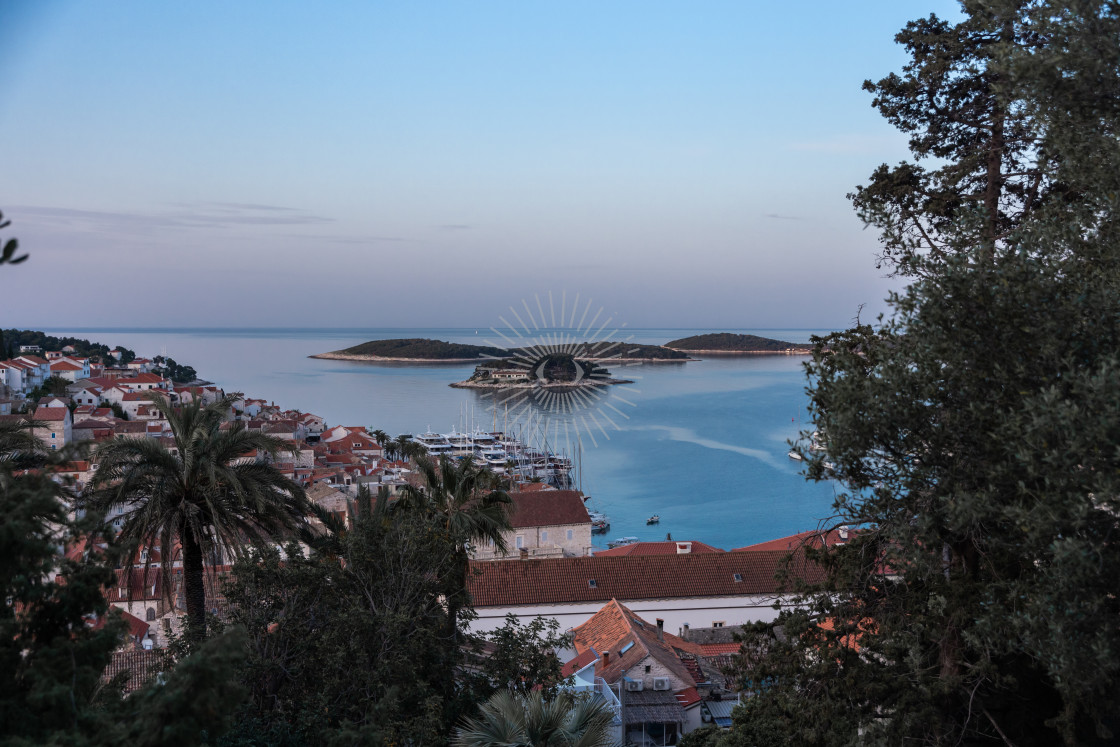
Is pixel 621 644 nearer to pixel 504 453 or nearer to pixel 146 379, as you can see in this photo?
pixel 504 453

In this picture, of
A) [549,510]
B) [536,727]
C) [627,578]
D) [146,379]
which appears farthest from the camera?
[146,379]

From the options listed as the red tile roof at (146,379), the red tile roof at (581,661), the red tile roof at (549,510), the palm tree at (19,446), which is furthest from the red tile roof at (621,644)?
the red tile roof at (146,379)

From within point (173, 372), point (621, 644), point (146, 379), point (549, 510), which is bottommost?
point (621, 644)

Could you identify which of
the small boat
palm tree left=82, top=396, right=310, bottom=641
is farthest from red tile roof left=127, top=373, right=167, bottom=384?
palm tree left=82, top=396, right=310, bottom=641

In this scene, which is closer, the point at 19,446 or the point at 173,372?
the point at 19,446

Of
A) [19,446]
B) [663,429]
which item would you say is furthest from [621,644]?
[663,429]

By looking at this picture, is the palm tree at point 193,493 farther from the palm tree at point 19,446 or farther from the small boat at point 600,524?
the small boat at point 600,524

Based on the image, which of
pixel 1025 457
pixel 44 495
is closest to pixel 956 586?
pixel 1025 457
